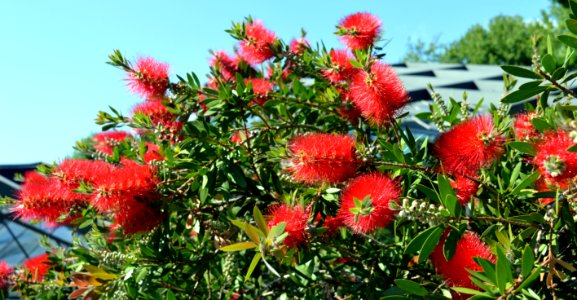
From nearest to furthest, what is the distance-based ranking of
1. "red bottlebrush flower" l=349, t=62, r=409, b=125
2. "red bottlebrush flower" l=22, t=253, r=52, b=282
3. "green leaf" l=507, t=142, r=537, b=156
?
"green leaf" l=507, t=142, r=537, b=156 < "red bottlebrush flower" l=349, t=62, r=409, b=125 < "red bottlebrush flower" l=22, t=253, r=52, b=282

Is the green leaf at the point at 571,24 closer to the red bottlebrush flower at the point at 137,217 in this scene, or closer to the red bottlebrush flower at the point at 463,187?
the red bottlebrush flower at the point at 463,187

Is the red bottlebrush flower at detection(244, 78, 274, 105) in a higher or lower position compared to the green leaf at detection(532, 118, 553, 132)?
higher

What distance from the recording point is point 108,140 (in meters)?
2.61

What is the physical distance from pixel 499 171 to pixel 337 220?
0.68m

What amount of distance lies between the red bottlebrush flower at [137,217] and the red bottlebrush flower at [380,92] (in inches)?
27.7

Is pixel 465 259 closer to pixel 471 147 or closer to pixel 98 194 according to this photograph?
pixel 471 147

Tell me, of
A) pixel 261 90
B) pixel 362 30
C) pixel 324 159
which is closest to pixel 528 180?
pixel 324 159

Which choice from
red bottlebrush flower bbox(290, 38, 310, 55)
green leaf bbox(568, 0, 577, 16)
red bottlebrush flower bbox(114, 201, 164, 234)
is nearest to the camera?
green leaf bbox(568, 0, 577, 16)

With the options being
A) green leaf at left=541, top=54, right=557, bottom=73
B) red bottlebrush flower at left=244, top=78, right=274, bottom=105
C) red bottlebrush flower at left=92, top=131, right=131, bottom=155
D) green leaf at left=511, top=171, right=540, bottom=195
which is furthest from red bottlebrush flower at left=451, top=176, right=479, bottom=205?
red bottlebrush flower at left=92, top=131, right=131, bottom=155

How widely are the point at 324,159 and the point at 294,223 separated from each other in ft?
0.60

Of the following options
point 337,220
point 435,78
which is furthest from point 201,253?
point 435,78

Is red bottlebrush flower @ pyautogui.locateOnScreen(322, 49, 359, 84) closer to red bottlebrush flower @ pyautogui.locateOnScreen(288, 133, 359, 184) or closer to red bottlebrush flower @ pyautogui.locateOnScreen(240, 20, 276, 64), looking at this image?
red bottlebrush flower @ pyautogui.locateOnScreen(240, 20, 276, 64)

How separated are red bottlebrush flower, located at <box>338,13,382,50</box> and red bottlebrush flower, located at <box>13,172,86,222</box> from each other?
3.61 feet

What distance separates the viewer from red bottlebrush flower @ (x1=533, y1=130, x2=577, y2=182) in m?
1.16
